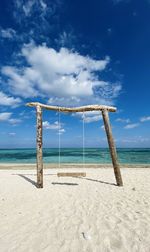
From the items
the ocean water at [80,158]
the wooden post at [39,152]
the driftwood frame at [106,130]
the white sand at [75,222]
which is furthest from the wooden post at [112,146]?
the ocean water at [80,158]

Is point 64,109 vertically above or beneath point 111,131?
above

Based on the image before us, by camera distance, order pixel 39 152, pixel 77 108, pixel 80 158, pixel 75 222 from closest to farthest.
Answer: pixel 75 222 → pixel 39 152 → pixel 77 108 → pixel 80 158

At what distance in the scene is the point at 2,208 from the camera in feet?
19.1

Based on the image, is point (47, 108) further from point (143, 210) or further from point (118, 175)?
point (143, 210)

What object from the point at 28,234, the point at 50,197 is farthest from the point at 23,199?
the point at 28,234

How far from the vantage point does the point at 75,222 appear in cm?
466

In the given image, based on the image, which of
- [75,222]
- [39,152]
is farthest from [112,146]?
[75,222]

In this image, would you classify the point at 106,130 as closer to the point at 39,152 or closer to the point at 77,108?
the point at 77,108

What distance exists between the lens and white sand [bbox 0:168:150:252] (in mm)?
3637

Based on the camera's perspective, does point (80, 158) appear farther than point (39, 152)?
Yes

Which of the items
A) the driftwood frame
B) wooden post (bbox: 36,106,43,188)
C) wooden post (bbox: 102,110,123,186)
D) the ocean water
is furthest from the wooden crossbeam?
the ocean water

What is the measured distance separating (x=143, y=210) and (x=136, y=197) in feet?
4.90

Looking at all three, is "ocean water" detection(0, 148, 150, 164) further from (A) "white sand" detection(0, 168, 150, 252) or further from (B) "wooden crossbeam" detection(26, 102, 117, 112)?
(A) "white sand" detection(0, 168, 150, 252)

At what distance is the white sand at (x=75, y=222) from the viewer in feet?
11.9
